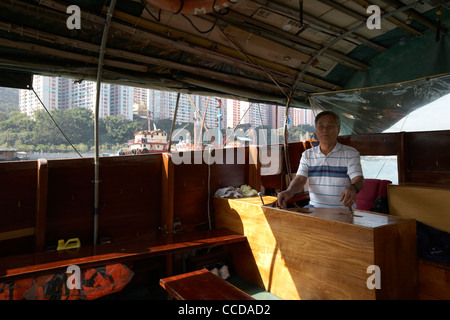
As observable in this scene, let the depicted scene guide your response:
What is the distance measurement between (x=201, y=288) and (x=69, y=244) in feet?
4.05

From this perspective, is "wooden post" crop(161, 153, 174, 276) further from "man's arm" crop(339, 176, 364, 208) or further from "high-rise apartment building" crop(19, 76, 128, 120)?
"man's arm" crop(339, 176, 364, 208)

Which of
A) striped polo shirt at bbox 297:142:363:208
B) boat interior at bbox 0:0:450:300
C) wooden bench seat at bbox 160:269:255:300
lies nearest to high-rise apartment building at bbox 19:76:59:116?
boat interior at bbox 0:0:450:300

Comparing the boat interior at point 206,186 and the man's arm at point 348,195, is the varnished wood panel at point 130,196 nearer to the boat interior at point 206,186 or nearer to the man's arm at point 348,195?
the boat interior at point 206,186

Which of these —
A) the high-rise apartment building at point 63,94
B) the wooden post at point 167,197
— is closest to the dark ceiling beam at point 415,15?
the wooden post at point 167,197

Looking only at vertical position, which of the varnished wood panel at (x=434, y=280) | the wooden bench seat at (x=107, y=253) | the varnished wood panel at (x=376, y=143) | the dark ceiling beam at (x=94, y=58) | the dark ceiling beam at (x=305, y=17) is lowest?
the varnished wood panel at (x=434, y=280)

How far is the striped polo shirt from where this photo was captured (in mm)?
2051

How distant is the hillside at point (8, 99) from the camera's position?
6.73 ft

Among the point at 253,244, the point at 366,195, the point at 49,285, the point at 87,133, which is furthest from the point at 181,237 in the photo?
the point at 366,195

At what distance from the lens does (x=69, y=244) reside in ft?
6.75

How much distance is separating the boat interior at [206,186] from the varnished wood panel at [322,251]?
11 millimetres

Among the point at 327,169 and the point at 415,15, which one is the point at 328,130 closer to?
the point at 327,169

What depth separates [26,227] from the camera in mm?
1926

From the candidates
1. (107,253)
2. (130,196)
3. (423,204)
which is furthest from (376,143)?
(107,253)
